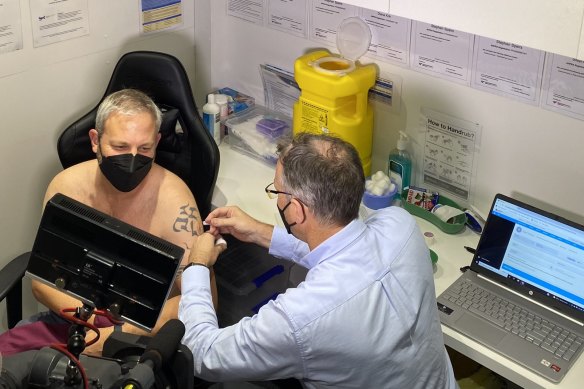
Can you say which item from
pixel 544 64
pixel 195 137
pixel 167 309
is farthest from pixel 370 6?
pixel 167 309

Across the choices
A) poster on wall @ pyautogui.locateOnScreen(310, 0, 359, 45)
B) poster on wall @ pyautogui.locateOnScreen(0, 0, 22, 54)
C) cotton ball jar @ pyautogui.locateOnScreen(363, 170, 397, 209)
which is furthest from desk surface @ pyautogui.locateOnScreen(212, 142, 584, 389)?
poster on wall @ pyautogui.locateOnScreen(0, 0, 22, 54)

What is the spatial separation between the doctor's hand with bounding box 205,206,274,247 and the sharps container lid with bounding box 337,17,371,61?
Answer: 2.70 feet

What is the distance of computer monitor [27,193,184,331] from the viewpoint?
59.5 inches

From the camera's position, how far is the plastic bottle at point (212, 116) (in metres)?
3.05

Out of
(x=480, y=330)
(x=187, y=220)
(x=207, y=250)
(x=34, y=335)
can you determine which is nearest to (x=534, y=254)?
(x=480, y=330)

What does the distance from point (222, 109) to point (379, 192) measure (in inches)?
32.4

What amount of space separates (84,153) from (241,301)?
790 millimetres

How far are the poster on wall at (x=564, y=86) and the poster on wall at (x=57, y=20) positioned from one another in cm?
163

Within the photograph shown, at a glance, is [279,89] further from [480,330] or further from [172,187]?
[480,330]

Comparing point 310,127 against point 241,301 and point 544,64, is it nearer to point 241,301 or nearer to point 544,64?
point 241,301

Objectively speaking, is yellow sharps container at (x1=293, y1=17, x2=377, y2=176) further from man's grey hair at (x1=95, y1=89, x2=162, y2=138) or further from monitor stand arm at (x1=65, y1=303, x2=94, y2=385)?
monitor stand arm at (x1=65, y1=303, x2=94, y2=385)

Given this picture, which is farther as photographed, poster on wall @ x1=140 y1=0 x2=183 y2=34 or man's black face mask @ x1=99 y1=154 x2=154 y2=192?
poster on wall @ x1=140 y1=0 x2=183 y2=34

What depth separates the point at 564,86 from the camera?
7.45 ft

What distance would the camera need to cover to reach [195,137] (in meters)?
2.53
